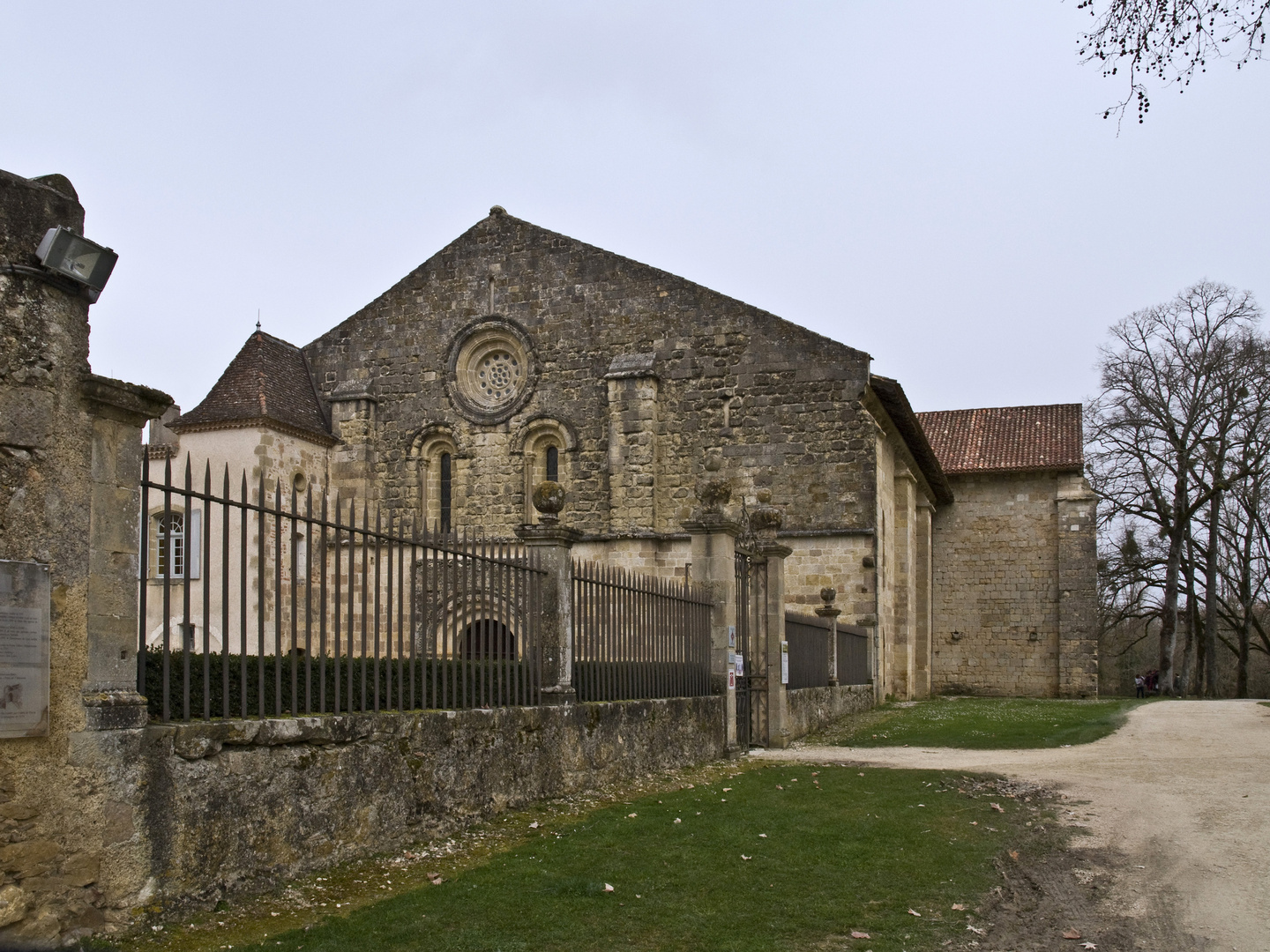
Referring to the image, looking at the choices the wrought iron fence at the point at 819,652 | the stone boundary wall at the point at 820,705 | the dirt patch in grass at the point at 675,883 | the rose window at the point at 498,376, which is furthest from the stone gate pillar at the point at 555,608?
the rose window at the point at 498,376

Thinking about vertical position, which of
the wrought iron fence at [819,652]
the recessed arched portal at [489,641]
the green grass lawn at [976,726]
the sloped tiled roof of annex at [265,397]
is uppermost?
the sloped tiled roof of annex at [265,397]

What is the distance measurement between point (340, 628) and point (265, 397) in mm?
16166

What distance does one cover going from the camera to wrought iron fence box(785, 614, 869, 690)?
15.8 meters

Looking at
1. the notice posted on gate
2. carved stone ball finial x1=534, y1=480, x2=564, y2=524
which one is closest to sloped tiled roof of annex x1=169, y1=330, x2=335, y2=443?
carved stone ball finial x1=534, y1=480, x2=564, y2=524

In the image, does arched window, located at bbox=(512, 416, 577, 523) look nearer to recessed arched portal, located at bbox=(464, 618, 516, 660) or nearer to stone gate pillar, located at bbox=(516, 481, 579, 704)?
stone gate pillar, located at bbox=(516, 481, 579, 704)

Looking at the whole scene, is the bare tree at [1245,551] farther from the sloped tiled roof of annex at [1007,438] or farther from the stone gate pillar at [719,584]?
the stone gate pillar at [719,584]

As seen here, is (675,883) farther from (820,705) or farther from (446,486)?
(446,486)

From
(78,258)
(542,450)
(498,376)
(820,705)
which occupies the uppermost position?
(498,376)

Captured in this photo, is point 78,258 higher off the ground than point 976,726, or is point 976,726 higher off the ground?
point 78,258

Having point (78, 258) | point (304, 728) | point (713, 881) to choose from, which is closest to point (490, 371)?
point (304, 728)

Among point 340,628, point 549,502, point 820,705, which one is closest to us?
point 340,628

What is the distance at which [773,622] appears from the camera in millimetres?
14102

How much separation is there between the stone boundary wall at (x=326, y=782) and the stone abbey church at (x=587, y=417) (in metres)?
10.5

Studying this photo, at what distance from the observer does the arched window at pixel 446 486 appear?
23.5 meters
